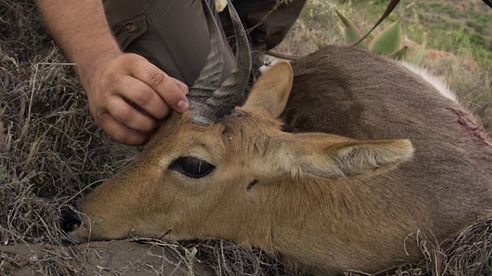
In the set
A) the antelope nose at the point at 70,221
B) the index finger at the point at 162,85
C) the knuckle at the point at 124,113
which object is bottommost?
the antelope nose at the point at 70,221

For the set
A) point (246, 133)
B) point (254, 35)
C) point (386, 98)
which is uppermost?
point (246, 133)

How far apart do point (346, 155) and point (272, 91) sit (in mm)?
1279

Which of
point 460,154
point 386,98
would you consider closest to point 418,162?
point 460,154

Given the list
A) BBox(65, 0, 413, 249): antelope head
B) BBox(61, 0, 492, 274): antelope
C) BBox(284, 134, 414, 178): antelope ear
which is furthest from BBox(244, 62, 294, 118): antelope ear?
BBox(284, 134, 414, 178): antelope ear

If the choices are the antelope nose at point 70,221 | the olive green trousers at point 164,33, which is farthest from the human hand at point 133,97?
the olive green trousers at point 164,33

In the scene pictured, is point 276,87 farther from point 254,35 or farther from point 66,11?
point 254,35

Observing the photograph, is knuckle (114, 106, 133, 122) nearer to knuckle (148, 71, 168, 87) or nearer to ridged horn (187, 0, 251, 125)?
knuckle (148, 71, 168, 87)

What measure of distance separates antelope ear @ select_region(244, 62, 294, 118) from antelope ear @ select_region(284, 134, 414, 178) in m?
0.74

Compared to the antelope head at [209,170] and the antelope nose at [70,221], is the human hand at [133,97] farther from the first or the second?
the antelope nose at [70,221]

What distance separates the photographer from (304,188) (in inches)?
180

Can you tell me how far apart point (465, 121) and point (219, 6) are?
9.53 ft

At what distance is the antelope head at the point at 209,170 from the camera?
422 cm

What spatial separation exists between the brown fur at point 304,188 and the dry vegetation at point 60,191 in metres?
0.13

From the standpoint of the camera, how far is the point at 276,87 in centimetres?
520
